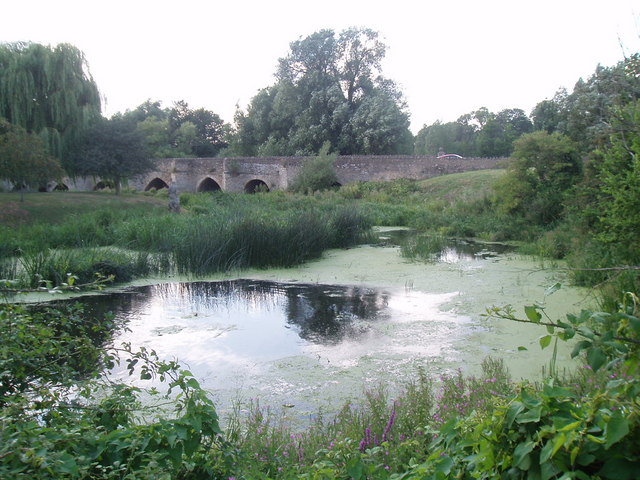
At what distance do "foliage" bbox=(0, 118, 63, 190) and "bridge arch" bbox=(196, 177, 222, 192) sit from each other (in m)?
18.7

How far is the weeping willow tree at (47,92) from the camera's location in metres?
20.9

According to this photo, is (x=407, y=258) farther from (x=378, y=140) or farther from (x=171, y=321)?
(x=378, y=140)

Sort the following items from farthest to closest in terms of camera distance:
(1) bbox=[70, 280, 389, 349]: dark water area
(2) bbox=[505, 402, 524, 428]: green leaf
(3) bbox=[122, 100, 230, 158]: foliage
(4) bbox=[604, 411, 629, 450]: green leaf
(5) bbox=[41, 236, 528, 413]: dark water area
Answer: (3) bbox=[122, 100, 230, 158]: foliage
(1) bbox=[70, 280, 389, 349]: dark water area
(5) bbox=[41, 236, 528, 413]: dark water area
(2) bbox=[505, 402, 524, 428]: green leaf
(4) bbox=[604, 411, 629, 450]: green leaf

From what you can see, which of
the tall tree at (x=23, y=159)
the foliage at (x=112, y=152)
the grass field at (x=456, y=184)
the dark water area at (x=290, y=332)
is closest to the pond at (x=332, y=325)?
the dark water area at (x=290, y=332)

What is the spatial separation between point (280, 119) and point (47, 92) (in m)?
19.9

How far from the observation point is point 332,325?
7.09 metres

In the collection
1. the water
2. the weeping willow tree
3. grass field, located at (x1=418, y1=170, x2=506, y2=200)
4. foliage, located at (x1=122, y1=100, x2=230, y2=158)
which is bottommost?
the water

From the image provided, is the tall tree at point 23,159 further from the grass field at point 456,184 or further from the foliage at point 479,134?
the foliage at point 479,134

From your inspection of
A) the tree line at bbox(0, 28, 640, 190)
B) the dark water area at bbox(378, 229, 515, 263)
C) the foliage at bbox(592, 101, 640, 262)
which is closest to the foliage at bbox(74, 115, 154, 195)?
the tree line at bbox(0, 28, 640, 190)

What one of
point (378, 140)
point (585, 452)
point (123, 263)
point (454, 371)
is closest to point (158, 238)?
point (123, 263)

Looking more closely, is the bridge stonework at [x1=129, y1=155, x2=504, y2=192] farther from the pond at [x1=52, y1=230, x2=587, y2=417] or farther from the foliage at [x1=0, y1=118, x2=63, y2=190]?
the pond at [x1=52, y1=230, x2=587, y2=417]

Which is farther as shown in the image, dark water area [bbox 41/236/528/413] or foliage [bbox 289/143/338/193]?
foliage [bbox 289/143/338/193]

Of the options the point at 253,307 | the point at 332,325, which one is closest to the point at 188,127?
the point at 253,307

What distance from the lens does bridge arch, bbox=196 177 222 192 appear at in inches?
1453
